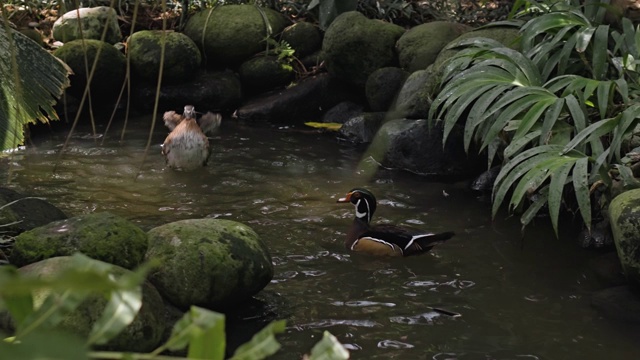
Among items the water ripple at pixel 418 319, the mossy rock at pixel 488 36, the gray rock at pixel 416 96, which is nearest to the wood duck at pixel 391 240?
the water ripple at pixel 418 319

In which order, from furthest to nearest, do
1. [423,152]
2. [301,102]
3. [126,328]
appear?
[301,102], [423,152], [126,328]

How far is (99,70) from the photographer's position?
10.3m

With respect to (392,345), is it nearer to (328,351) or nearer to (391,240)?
(391,240)

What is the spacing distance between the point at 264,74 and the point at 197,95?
89 cm

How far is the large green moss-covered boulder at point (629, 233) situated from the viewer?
16.8 ft

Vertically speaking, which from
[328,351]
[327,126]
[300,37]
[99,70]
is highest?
[328,351]

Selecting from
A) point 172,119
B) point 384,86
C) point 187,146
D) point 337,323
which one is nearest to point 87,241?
point 337,323

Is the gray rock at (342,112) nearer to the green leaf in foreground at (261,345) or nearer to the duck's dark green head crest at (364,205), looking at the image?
the duck's dark green head crest at (364,205)

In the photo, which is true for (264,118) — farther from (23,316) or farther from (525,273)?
(23,316)

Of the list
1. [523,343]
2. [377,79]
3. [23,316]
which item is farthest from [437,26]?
[23,316]

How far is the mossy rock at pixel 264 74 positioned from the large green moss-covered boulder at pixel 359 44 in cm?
83

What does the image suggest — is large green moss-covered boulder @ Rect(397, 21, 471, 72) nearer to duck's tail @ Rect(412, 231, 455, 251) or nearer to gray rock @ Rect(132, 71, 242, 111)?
gray rock @ Rect(132, 71, 242, 111)

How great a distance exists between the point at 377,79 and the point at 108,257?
5.93 meters

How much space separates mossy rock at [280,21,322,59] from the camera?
1130cm
